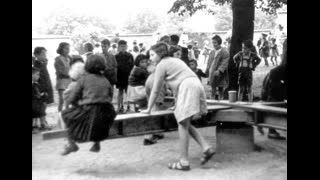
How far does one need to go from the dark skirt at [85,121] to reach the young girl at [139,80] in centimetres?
179

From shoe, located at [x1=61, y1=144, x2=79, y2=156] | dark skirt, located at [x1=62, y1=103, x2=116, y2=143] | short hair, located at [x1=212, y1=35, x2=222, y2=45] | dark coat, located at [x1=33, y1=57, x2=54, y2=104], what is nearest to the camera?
dark skirt, located at [x1=62, y1=103, x2=116, y2=143]

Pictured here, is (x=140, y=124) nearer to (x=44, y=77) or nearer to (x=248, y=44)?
(x=248, y=44)

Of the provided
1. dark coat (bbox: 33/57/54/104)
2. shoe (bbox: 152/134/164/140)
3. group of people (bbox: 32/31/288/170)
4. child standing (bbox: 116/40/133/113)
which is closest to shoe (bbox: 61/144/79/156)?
group of people (bbox: 32/31/288/170)

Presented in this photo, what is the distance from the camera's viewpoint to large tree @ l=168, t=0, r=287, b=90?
676 centimetres

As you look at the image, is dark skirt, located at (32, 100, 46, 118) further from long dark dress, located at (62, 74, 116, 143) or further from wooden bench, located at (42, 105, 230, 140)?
long dark dress, located at (62, 74, 116, 143)

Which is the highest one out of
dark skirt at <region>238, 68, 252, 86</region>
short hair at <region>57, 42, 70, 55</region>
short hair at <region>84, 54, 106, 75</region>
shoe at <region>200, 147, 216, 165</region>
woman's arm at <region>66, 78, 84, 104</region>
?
short hair at <region>57, 42, 70, 55</region>

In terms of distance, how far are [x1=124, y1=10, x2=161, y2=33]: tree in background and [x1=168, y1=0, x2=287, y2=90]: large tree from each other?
1.82 feet

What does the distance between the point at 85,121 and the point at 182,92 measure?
40.1 inches

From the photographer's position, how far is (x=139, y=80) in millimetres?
6699

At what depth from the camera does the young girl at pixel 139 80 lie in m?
6.58

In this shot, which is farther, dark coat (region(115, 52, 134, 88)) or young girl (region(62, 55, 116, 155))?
dark coat (region(115, 52, 134, 88))

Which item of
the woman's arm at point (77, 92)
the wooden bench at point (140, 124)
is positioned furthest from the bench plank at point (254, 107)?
the woman's arm at point (77, 92)

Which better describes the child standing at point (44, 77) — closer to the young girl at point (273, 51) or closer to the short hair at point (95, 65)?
the short hair at point (95, 65)
